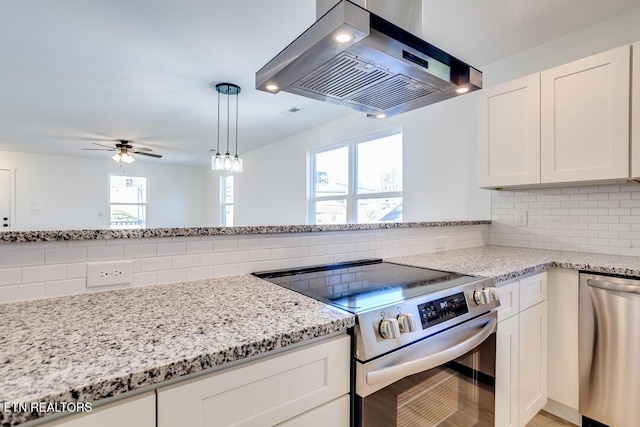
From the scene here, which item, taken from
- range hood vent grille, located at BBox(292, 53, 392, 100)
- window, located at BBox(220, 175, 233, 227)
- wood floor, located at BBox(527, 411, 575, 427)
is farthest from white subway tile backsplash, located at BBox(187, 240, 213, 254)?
window, located at BBox(220, 175, 233, 227)

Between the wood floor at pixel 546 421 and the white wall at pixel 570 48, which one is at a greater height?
the white wall at pixel 570 48

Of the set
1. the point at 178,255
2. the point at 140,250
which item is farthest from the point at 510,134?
the point at 140,250

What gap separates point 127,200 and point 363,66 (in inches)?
298

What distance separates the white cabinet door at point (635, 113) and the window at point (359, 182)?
1.90m


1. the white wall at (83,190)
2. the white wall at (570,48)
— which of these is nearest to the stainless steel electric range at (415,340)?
the white wall at (570,48)

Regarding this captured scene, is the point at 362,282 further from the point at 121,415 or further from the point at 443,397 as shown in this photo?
the point at 121,415

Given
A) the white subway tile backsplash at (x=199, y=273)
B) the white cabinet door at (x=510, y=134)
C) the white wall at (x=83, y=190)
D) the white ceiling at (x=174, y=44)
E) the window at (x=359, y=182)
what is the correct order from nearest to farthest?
the white subway tile backsplash at (x=199, y=273) → the white ceiling at (x=174, y=44) → the white cabinet door at (x=510, y=134) → the window at (x=359, y=182) → the white wall at (x=83, y=190)

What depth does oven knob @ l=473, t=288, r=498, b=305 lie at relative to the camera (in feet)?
3.87

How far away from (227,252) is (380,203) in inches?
105

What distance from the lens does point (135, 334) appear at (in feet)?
2.25

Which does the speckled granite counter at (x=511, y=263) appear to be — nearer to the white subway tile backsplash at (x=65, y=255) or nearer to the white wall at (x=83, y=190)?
the white subway tile backsplash at (x=65, y=255)

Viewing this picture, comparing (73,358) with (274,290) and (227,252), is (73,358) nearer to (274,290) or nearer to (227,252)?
(274,290)

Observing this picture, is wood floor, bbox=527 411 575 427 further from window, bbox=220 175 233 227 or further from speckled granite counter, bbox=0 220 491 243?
window, bbox=220 175 233 227

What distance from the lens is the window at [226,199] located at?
23.8 feet
